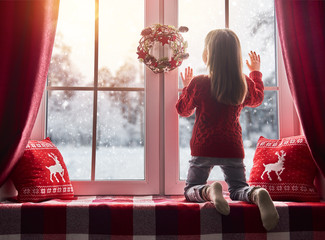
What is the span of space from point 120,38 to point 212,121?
2.62 ft

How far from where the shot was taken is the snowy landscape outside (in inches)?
77.0

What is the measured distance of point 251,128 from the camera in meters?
2.00

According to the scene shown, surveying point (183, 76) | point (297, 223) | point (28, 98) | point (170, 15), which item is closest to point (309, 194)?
point (297, 223)

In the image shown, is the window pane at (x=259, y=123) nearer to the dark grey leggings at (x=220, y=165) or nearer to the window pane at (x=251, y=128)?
the window pane at (x=251, y=128)

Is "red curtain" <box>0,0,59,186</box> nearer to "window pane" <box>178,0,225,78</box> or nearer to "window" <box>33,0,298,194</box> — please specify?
"window" <box>33,0,298,194</box>

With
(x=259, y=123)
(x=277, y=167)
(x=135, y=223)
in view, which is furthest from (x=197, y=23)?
(x=135, y=223)

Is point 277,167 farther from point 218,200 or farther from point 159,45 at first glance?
point 159,45

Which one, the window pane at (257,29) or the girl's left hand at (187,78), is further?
the window pane at (257,29)

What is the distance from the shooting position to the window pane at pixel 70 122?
6.39 ft

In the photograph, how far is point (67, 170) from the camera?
1.88 meters

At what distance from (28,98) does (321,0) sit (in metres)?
1.63

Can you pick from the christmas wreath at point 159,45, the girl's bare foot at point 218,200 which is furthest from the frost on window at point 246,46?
the girl's bare foot at point 218,200

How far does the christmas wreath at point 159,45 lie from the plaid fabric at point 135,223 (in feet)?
2.77

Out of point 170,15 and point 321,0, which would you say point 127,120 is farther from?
point 321,0
